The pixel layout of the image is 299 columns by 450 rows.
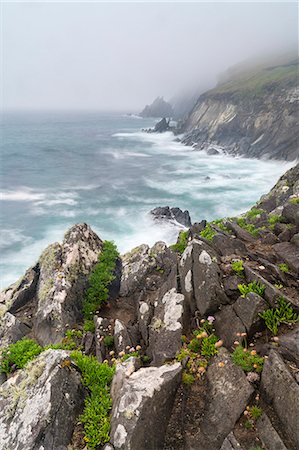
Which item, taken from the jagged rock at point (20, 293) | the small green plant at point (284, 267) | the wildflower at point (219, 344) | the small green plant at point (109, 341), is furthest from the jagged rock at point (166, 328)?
the jagged rock at point (20, 293)

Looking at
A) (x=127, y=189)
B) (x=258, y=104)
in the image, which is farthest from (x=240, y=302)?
(x=258, y=104)

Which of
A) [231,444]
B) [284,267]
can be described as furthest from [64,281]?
[231,444]

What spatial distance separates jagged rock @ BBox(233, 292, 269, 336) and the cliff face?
86.9 meters

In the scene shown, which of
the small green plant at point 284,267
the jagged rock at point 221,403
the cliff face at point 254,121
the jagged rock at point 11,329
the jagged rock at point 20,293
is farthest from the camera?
the cliff face at point 254,121

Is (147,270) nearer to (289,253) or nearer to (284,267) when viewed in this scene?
(289,253)

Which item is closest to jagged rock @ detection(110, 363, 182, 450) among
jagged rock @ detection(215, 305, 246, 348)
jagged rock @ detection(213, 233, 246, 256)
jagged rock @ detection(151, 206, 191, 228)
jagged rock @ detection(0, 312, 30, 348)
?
jagged rock @ detection(215, 305, 246, 348)

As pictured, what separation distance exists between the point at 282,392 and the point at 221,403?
56.6 inches

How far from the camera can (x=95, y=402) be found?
829cm

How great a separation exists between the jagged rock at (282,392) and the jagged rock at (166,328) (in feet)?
9.84

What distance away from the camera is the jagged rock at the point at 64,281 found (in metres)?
15.0

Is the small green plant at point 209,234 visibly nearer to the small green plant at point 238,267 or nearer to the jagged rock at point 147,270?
the jagged rock at point 147,270

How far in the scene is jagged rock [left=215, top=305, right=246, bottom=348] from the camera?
9.77m

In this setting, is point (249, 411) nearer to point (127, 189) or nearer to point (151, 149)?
point (127, 189)

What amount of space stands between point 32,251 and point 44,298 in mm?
27537
